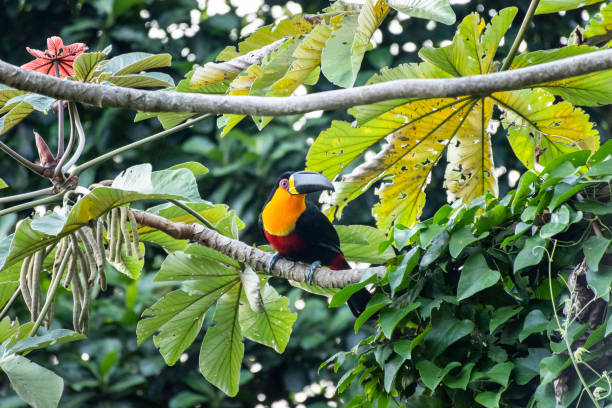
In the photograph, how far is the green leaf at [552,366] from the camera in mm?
1330

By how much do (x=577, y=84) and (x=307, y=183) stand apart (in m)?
0.93

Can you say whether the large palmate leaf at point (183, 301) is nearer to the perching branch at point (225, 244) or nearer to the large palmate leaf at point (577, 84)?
the perching branch at point (225, 244)

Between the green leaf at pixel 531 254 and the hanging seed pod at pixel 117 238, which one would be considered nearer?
the green leaf at pixel 531 254

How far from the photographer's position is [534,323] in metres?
1.45

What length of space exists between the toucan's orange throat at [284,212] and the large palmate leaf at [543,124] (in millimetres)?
876

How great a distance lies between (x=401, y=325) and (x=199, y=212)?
802 millimetres

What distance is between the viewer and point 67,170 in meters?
1.95

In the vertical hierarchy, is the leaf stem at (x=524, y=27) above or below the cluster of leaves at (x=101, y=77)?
above

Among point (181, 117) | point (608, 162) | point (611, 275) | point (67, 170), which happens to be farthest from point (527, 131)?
point (67, 170)

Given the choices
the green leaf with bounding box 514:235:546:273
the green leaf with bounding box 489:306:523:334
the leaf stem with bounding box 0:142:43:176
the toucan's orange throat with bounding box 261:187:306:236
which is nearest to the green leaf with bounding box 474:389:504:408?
the green leaf with bounding box 489:306:523:334

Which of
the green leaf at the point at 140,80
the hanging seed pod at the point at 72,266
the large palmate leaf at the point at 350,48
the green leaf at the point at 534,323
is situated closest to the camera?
the green leaf at the point at 534,323

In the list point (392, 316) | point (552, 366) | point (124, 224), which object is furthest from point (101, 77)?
point (552, 366)

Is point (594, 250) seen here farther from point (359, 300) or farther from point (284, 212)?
point (284, 212)

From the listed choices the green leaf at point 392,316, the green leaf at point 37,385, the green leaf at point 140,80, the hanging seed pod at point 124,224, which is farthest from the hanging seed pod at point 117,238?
the green leaf at point 392,316
